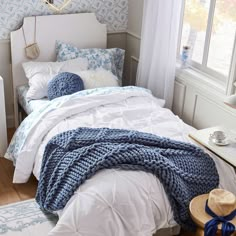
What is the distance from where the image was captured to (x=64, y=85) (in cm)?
312

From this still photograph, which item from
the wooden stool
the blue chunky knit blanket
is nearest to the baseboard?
the blue chunky knit blanket

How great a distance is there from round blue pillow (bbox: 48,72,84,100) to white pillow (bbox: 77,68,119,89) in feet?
0.29

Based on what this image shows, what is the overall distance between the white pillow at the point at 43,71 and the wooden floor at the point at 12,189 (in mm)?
629

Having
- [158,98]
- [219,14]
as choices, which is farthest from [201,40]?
[158,98]

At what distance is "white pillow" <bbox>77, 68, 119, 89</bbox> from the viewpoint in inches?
129

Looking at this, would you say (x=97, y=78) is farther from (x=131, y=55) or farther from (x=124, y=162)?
(x=124, y=162)

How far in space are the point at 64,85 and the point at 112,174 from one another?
3.89 feet

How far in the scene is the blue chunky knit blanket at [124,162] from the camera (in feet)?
7.05

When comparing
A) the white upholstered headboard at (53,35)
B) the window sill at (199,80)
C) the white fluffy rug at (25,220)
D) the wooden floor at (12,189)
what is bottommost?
the wooden floor at (12,189)

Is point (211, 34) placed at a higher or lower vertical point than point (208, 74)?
higher

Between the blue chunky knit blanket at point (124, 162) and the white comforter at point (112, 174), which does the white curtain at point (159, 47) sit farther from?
the blue chunky knit blanket at point (124, 162)

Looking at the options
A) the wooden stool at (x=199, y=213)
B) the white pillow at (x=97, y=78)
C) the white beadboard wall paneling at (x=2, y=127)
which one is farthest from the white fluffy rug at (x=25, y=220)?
the white pillow at (x=97, y=78)

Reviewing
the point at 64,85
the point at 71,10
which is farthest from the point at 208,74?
the point at 71,10

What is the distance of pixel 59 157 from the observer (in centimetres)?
237
